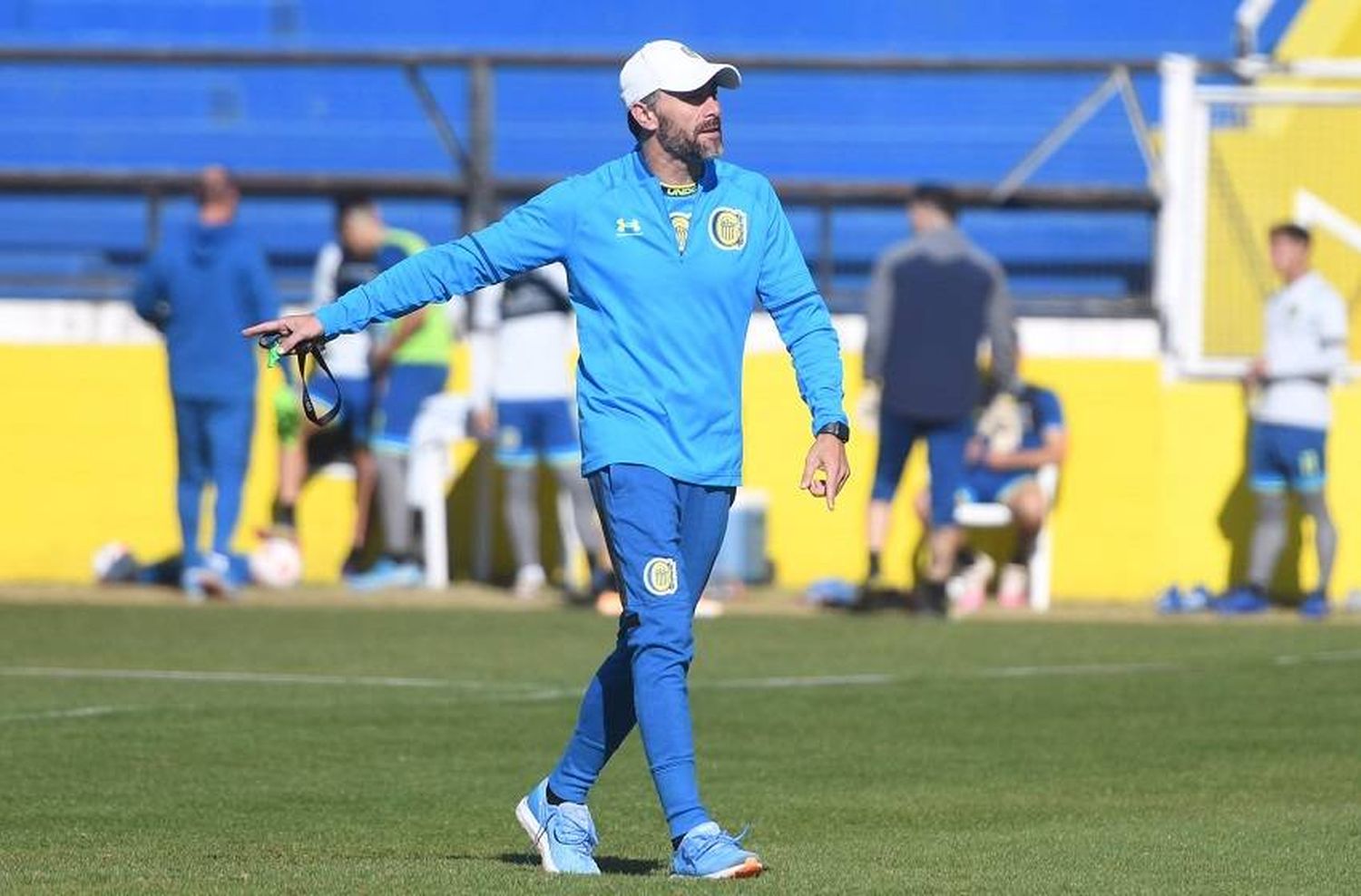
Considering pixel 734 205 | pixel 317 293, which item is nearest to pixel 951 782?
pixel 734 205

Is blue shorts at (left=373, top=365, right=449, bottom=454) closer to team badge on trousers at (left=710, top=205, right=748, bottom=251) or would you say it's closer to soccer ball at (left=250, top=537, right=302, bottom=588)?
soccer ball at (left=250, top=537, right=302, bottom=588)

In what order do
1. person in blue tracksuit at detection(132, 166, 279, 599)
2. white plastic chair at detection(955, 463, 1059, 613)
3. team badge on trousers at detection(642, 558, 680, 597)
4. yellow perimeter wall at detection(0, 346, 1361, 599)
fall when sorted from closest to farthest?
team badge on trousers at detection(642, 558, 680, 597)
person in blue tracksuit at detection(132, 166, 279, 599)
white plastic chair at detection(955, 463, 1059, 613)
yellow perimeter wall at detection(0, 346, 1361, 599)

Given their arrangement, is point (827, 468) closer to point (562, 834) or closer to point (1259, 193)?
point (562, 834)

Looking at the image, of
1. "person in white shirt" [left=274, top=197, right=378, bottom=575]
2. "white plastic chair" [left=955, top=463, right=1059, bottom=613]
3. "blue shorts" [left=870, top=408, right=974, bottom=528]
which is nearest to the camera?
"blue shorts" [left=870, top=408, right=974, bottom=528]

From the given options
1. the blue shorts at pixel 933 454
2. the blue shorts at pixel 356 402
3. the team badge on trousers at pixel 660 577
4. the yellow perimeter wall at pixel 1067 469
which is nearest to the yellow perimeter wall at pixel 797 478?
the yellow perimeter wall at pixel 1067 469

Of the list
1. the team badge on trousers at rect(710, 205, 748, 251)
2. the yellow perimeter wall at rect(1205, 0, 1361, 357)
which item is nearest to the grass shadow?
the team badge on trousers at rect(710, 205, 748, 251)

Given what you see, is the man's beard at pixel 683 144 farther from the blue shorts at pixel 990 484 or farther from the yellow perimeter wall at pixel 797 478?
the yellow perimeter wall at pixel 797 478

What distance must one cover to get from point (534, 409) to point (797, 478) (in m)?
1.93

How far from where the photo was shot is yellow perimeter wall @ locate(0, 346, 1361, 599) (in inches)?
696

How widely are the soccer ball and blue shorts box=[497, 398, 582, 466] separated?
1.59 metres

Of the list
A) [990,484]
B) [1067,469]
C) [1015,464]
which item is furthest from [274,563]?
[1067,469]

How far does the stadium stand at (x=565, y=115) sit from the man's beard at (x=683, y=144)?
460 inches

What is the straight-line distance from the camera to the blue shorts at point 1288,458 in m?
16.6

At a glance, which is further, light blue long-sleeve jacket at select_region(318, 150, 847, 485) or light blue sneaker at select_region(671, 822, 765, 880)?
light blue long-sleeve jacket at select_region(318, 150, 847, 485)
